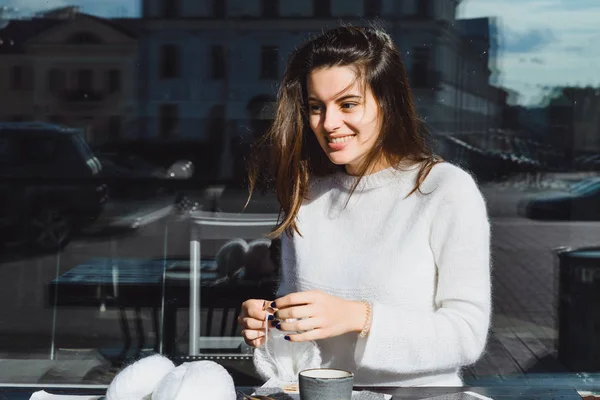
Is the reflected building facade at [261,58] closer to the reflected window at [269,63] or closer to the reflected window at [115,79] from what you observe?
the reflected window at [269,63]

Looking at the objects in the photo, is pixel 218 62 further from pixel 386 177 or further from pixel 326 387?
pixel 326 387

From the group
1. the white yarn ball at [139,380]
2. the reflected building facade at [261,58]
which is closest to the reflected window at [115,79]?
the reflected building facade at [261,58]

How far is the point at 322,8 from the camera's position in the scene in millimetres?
7672

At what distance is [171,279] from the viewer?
153 inches

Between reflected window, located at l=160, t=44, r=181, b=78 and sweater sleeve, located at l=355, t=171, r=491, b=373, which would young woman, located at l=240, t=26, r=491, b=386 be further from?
reflected window, located at l=160, t=44, r=181, b=78

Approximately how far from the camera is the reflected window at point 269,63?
323 inches

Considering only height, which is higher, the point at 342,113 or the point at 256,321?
the point at 342,113

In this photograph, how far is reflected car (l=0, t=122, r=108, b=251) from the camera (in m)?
9.45

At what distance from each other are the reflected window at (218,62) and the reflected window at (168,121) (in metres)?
0.91

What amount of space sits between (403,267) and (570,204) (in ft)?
21.5

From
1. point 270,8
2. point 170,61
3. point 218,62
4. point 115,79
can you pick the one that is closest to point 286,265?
point 270,8

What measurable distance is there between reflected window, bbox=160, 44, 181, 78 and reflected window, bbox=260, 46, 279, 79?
1080 millimetres

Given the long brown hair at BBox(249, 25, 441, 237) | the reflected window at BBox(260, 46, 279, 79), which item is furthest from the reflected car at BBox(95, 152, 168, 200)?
the long brown hair at BBox(249, 25, 441, 237)

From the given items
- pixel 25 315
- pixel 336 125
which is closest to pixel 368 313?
pixel 336 125
